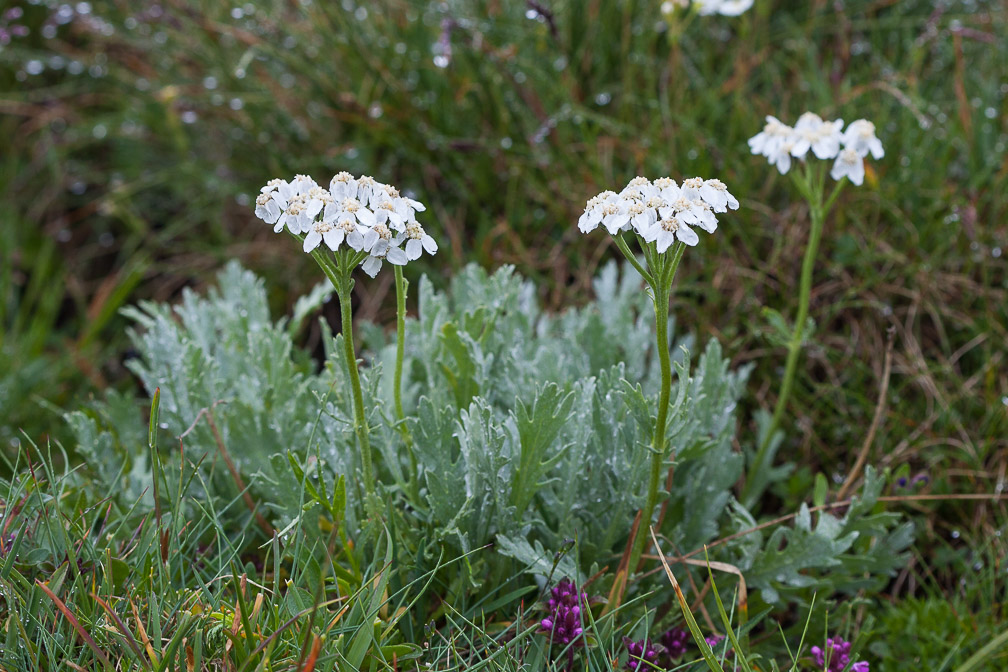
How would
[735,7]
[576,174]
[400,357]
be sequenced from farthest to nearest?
[576,174]
[735,7]
[400,357]

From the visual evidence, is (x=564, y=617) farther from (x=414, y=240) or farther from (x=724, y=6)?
(x=724, y=6)

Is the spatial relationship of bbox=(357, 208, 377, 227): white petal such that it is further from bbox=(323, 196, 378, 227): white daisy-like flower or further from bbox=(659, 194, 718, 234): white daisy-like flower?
bbox=(659, 194, 718, 234): white daisy-like flower

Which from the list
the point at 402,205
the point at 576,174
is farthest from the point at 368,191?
the point at 576,174

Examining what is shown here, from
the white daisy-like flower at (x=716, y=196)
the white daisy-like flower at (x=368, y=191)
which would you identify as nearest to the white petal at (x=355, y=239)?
the white daisy-like flower at (x=368, y=191)

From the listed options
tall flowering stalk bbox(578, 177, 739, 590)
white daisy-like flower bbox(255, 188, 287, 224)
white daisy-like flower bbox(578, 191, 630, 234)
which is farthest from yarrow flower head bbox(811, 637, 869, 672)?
white daisy-like flower bbox(255, 188, 287, 224)

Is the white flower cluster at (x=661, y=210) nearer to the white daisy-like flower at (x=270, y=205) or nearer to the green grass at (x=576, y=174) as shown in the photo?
the white daisy-like flower at (x=270, y=205)

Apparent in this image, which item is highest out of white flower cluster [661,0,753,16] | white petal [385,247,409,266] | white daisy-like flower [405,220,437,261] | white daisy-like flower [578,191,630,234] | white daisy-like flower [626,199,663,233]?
white flower cluster [661,0,753,16]

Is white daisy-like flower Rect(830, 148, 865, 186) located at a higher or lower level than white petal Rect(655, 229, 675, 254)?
lower
